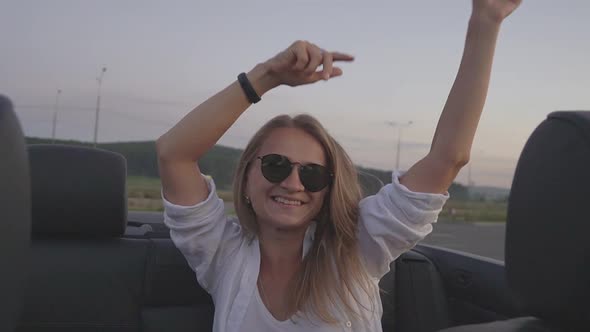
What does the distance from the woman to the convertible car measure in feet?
1.47

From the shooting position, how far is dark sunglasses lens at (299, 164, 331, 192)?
2135mm

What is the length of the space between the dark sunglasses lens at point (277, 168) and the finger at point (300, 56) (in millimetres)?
450

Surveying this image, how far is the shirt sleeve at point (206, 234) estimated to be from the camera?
2.19 m

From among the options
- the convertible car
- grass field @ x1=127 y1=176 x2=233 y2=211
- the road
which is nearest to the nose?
the convertible car

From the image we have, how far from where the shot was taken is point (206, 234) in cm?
225

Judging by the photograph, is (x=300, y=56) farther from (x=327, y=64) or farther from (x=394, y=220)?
(x=394, y=220)

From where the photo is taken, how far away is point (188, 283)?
8.91 ft

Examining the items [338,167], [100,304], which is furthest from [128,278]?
[338,167]

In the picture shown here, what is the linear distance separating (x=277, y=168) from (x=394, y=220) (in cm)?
47

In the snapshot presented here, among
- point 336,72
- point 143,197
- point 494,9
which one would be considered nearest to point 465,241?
point 143,197

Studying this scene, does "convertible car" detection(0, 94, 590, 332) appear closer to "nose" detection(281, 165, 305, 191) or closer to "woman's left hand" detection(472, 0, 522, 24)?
"woman's left hand" detection(472, 0, 522, 24)

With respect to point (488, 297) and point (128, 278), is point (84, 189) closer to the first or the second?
point (128, 278)

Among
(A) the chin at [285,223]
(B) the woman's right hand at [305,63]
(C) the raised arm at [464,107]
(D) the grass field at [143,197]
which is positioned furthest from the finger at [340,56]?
(D) the grass field at [143,197]

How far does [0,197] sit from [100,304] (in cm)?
179
